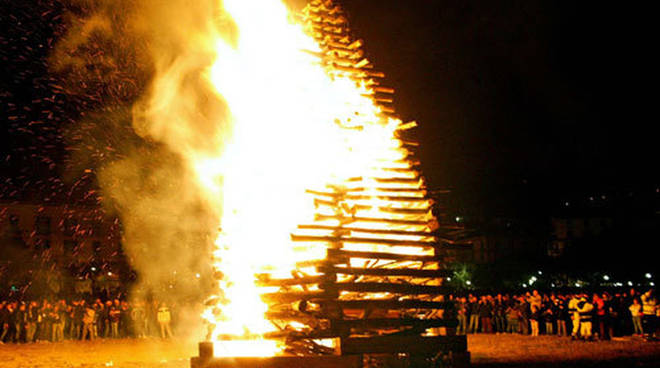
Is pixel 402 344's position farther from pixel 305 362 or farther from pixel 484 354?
pixel 484 354

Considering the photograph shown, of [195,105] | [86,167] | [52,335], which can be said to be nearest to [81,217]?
[86,167]

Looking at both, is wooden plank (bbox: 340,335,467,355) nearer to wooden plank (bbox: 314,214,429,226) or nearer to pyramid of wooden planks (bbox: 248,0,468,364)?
pyramid of wooden planks (bbox: 248,0,468,364)

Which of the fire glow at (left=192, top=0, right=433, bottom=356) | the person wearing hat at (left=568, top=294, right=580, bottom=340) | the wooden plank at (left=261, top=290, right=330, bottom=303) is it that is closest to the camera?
the wooden plank at (left=261, top=290, right=330, bottom=303)

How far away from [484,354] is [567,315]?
8559 millimetres

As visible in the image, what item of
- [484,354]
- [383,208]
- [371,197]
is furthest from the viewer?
[484,354]

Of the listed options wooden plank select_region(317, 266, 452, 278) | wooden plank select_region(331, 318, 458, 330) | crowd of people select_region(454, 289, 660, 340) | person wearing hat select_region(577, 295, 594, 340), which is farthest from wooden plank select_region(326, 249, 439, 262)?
person wearing hat select_region(577, 295, 594, 340)

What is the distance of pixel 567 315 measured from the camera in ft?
71.3

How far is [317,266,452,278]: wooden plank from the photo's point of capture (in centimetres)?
841

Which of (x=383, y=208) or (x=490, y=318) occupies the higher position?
(x=383, y=208)

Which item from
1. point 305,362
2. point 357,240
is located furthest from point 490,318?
point 305,362

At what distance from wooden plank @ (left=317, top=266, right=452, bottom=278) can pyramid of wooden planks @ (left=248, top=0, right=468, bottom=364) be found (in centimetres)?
1

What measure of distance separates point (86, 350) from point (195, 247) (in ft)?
73.1

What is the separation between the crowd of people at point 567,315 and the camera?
19.9 meters

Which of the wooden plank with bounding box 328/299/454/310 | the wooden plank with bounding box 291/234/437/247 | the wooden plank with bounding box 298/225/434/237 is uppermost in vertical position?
the wooden plank with bounding box 298/225/434/237
